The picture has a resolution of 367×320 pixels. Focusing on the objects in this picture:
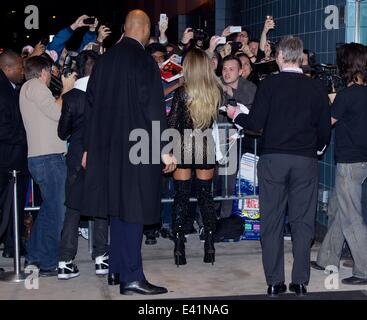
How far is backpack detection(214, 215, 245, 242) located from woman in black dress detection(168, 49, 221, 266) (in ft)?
2.58

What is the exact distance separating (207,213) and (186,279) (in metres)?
0.77

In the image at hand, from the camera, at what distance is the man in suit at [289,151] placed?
17.3 feet

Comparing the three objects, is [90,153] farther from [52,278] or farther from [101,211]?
[52,278]

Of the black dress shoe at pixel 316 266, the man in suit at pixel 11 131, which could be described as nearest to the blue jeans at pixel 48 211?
the man in suit at pixel 11 131

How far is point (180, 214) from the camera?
6.51 meters

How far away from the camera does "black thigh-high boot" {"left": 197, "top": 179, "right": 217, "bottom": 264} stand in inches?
257

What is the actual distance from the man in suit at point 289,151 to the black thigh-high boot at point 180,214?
3.79 feet

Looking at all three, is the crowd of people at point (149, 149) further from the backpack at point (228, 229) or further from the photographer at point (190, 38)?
the photographer at point (190, 38)

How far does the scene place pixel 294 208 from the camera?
5426 millimetres

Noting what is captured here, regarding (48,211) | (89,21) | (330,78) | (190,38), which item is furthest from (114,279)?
(89,21)

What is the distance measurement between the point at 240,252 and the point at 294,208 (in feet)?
5.77

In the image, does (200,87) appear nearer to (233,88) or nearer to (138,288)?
(233,88)

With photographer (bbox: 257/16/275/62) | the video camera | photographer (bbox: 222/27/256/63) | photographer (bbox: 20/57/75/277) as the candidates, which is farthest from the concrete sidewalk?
photographer (bbox: 222/27/256/63)

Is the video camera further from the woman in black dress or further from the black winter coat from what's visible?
the black winter coat
